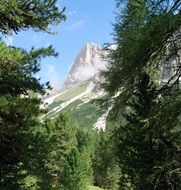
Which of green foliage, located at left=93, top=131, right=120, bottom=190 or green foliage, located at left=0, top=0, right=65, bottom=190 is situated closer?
green foliage, located at left=0, top=0, right=65, bottom=190

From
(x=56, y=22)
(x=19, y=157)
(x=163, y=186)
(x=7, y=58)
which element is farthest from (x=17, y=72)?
(x=163, y=186)

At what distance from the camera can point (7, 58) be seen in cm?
1471

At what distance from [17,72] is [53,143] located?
336 cm

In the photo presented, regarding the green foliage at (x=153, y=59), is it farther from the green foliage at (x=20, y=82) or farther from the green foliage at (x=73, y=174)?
the green foliage at (x=73, y=174)

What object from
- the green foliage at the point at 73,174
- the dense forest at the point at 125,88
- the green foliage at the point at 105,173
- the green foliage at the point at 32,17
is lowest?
the green foliage at the point at 105,173

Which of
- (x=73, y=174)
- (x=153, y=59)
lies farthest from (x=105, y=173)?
(x=153, y=59)

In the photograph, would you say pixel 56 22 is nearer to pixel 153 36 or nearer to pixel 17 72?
pixel 17 72

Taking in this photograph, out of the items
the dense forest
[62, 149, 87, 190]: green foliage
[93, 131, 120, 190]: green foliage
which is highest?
the dense forest

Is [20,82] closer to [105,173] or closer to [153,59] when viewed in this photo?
[153,59]

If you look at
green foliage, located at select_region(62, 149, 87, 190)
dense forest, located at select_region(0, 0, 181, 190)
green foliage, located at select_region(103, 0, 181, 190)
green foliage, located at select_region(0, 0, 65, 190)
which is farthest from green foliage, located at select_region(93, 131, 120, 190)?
green foliage, located at select_region(103, 0, 181, 190)

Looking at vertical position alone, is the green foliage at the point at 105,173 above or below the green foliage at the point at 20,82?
below

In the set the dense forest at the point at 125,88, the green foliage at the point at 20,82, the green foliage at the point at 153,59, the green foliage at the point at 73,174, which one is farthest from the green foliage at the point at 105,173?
the green foliage at the point at 153,59

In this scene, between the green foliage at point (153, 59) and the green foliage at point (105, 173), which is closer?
the green foliage at point (153, 59)

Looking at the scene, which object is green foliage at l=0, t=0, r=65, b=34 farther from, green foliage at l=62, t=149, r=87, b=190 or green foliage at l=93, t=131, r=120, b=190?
green foliage at l=93, t=131, r=120, b=190
